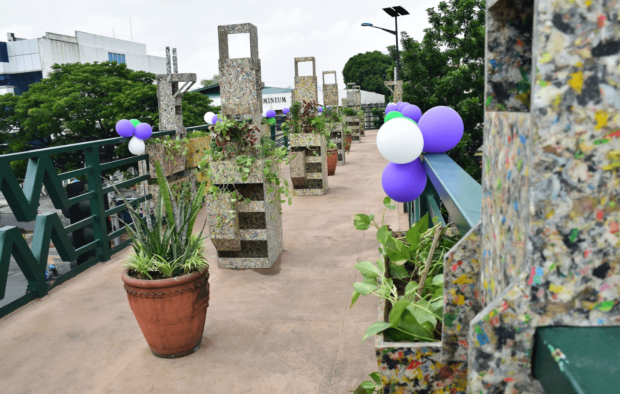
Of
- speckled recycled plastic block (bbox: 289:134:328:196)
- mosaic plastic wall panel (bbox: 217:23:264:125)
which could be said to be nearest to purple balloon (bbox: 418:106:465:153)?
mosaic plastic wall panel (bbox: 217:23:264:125)

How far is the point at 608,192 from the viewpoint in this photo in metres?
0.59

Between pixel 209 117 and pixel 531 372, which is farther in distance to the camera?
pixel 209 117

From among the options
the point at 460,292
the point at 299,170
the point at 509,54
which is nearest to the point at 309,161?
the point at 299,170

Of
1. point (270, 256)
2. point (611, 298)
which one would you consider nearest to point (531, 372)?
point (611, 298)

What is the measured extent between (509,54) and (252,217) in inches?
176

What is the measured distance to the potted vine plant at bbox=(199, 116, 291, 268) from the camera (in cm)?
482

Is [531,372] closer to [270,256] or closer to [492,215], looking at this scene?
[492,215]

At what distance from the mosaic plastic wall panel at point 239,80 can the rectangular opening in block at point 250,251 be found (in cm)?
128

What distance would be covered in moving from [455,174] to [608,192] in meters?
1.51

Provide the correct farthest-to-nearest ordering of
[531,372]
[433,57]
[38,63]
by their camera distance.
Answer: [38,63]
[433,57]
[531,372]

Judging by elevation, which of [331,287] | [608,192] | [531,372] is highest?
[608,192]

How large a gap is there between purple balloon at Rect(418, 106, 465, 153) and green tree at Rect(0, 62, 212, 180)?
21.8 meters

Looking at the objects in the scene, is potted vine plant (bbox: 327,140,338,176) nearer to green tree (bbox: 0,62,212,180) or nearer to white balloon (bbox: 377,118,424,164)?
white balloon (bbox: 377,118,424,164)

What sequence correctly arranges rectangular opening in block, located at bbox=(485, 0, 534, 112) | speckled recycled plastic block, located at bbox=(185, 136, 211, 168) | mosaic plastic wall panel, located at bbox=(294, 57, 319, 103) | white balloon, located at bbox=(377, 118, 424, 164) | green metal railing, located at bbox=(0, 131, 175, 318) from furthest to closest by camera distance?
mosaic plastic wall panel, located at bbox=(294, 57, 319, 103) < speckled recycled plastic block, located at bbox=(185, 136, 211, 168) < green metal railing, located at bbox=(0, 131, 175, 318) < white balloon, located at bbox=(377, 118, 424, 164) < rectangular opening in block, located at bbox=(485, 0, 534, 112)
